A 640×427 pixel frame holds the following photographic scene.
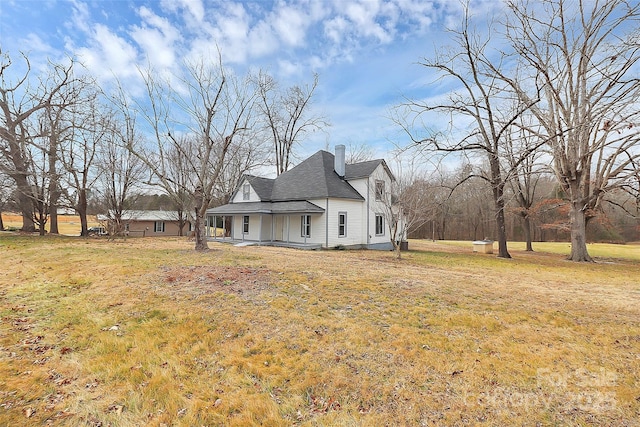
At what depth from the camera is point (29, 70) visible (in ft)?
60.2

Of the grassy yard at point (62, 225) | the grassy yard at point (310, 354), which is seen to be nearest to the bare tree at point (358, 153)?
the grassy yard at point (62, 225)

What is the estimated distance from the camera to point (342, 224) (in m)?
19.4

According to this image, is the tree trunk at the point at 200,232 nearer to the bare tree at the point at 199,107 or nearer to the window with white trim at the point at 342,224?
the bare tree at the point at 199,107

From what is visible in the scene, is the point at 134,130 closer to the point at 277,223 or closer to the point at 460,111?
the point at 277,223

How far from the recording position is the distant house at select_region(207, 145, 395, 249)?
62.2 feet

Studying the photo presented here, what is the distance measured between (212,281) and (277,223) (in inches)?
549

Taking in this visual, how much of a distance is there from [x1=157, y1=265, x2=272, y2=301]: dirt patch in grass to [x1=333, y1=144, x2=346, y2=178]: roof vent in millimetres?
13494

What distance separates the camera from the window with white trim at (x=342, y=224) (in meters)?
19.2

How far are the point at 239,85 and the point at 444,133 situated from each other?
10.5m

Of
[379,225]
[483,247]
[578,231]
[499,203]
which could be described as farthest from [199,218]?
[578,231]

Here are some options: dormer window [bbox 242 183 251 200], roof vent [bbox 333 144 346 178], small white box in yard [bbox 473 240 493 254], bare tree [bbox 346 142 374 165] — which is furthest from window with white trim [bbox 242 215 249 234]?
bare tree [bbox 346 142 374 165]

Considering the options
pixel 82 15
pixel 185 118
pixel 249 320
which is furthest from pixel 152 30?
pixel 249 320

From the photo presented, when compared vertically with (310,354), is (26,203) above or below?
above

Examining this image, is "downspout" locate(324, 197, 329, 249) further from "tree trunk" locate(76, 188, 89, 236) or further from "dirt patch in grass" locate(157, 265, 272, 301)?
"tree trunk" locate(76, 188, 89, 236)
